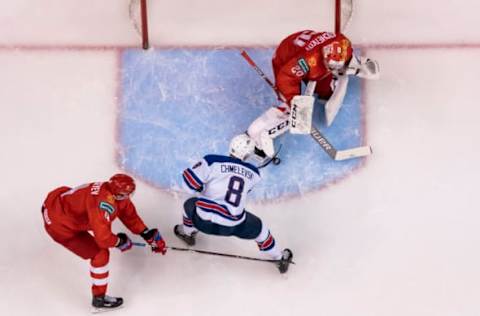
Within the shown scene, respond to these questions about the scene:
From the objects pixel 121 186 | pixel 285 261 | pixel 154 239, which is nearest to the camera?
pixel 121 186

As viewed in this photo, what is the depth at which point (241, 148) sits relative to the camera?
4.36m

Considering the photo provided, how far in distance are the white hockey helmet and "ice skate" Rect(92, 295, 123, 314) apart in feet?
4.04

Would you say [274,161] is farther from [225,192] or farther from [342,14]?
[342,14]

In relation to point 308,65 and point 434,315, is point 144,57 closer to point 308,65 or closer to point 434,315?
point 308,65

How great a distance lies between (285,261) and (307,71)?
125 centimetres

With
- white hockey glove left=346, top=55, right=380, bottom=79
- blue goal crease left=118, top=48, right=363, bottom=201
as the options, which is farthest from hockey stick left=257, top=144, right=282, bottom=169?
white hockey glove left=346, top=55, right=380, bottom=79

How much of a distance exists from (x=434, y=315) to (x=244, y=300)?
1.22 meters

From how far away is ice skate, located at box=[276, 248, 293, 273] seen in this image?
460 centimetres

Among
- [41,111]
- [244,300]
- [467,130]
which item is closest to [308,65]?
[467,130]

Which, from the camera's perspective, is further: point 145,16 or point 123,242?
point 145,16

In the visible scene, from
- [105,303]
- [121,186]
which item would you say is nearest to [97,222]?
[121,186]

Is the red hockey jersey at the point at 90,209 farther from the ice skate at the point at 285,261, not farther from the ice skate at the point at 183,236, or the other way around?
the ice skate at the point at 285,261

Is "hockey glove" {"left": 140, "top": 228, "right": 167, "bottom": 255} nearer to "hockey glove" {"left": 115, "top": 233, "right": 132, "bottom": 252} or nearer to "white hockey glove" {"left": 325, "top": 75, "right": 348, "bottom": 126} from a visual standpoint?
"hockey glove" {"left": 115, "top": 233, "right": 132, "bottom": 252}

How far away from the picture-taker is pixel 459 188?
4797mm
